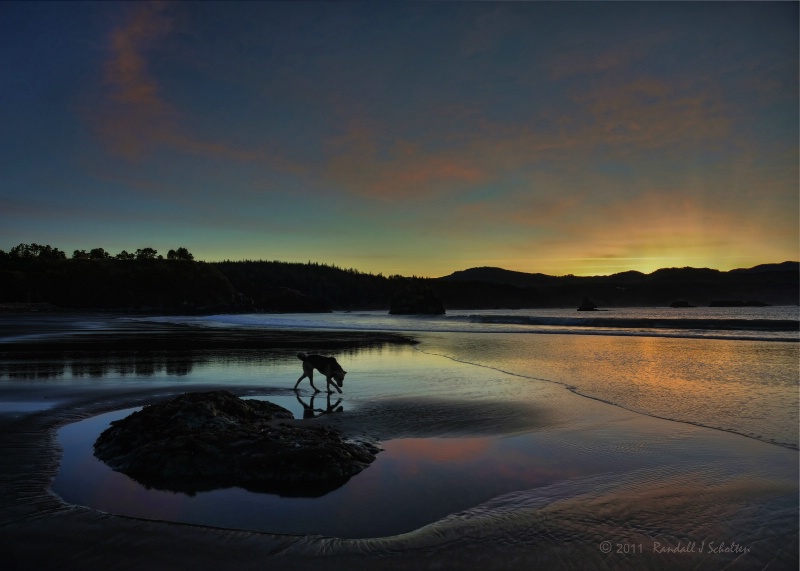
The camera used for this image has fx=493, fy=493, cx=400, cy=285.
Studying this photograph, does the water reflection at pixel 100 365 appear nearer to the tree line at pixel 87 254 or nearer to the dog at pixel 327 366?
the dog at pixel 327 366

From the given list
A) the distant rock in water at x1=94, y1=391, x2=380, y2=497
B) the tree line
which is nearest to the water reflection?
the distant rock in water at x1=94, y1=391, x2=380, y2=497

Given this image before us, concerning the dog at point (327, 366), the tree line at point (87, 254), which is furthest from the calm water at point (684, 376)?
the tree line at point (87, 254)

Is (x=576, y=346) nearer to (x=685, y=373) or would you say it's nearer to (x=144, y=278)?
(x=685, y=373)

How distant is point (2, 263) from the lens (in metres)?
128

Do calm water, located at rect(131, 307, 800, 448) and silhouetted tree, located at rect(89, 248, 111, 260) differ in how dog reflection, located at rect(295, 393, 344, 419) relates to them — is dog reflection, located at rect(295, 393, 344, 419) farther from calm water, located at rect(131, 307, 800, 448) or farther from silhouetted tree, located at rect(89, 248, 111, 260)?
silhouetted tree, located at rect(89, 248, 111, 260)

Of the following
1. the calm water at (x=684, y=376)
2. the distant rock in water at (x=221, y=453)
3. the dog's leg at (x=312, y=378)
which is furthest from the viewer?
the dog's leg at (x=312, y=378)

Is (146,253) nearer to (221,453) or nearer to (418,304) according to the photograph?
(418,304)

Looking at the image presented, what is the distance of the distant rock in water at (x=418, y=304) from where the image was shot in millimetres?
102562

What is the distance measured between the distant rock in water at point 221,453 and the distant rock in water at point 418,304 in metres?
94.6

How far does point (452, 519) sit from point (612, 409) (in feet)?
20.6

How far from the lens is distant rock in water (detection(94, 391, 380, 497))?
5641 mm

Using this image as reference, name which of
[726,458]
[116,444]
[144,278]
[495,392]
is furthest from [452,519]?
[144,278]

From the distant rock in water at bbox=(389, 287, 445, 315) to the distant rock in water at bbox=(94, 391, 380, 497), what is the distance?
94556 mm

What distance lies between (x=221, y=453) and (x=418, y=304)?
3844 inches
